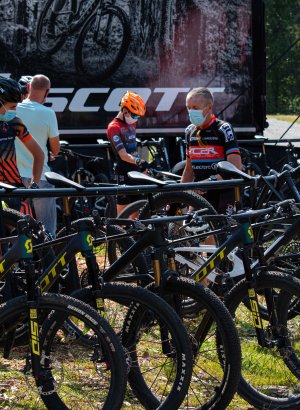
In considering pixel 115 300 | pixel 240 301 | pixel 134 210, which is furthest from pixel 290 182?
pixel 115 300

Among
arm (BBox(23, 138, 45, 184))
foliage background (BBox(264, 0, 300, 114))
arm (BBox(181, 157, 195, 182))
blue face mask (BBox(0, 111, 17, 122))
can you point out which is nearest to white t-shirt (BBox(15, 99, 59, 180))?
arm (BBox(23, 138, 45, 184))

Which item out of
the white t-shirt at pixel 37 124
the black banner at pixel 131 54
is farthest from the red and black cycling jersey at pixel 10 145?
the black banner at pixel 131 54

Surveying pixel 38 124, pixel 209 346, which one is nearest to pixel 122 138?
pixel 38 124

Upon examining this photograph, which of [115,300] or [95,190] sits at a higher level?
[95,190]

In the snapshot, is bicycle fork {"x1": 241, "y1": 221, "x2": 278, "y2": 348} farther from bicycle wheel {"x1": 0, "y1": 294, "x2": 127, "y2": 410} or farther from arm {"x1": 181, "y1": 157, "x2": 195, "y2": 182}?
arm {"x1": 181, "y1": 157, "x2": 195, "y2": 182}

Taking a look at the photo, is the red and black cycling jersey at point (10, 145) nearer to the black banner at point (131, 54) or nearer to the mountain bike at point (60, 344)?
the mountain bike at point (60, 344)

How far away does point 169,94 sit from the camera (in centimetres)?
1353

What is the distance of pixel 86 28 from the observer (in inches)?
524

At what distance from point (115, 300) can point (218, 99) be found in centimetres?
875

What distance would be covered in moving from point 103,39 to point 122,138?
3.83 meters

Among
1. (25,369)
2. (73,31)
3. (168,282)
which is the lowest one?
(25,369)

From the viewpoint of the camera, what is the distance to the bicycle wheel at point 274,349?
5477 mm

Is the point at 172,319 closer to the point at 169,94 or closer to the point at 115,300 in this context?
the point at 115,300

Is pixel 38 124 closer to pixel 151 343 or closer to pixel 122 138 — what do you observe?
pixel 122 138
